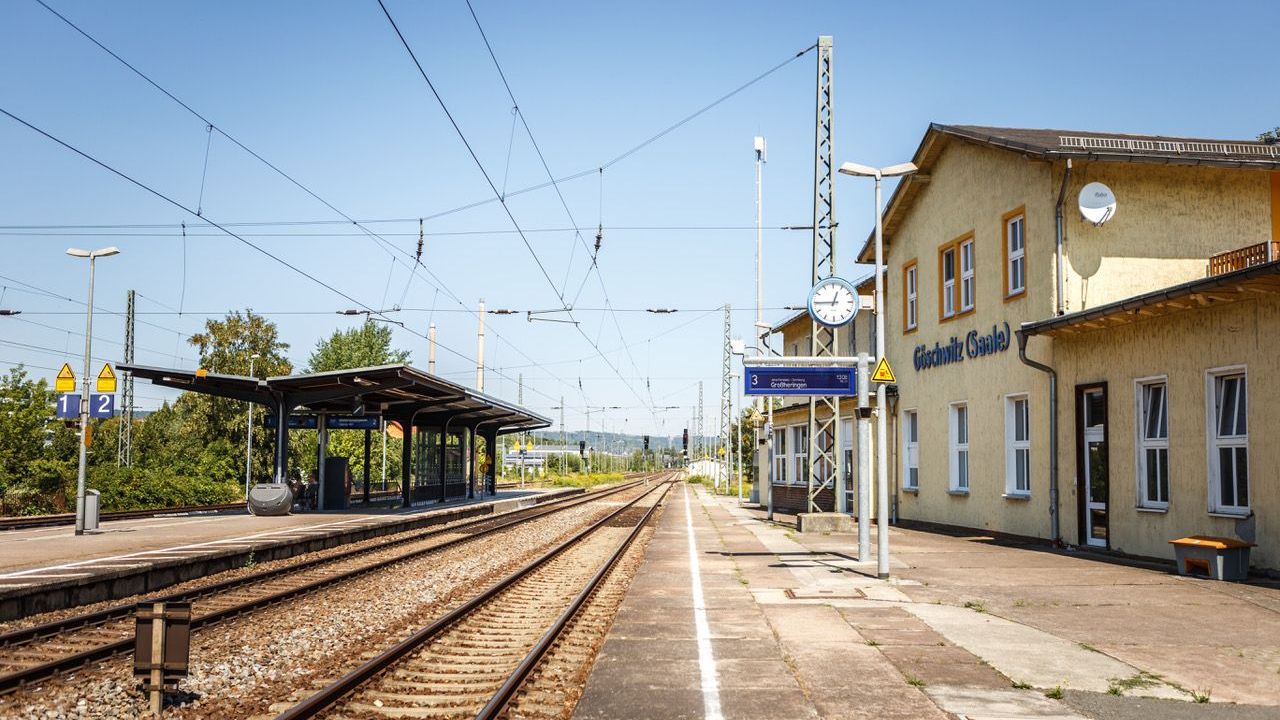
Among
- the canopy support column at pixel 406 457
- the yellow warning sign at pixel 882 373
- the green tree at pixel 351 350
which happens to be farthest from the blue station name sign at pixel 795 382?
the green tree at pixel 351 350

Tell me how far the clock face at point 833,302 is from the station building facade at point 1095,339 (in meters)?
3.42

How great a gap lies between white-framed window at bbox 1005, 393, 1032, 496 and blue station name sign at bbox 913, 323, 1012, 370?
43.1 inches

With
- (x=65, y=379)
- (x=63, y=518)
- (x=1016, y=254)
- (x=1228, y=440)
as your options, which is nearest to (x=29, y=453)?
(x=63, y=518)

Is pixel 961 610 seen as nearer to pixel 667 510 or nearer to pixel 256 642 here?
pixel 256 642

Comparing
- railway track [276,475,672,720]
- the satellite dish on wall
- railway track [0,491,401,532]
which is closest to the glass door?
the satellite dish on wall

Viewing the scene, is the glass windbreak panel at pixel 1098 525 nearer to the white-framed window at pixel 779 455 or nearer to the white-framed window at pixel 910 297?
the white-framed window at pixel 910 297

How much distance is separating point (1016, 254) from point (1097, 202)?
253 cm

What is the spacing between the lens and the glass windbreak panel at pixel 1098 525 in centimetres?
1711

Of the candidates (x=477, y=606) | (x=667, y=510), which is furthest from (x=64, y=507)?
(x=477, y=606)

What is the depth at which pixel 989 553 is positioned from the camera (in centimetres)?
1747

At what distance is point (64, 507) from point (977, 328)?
103ft

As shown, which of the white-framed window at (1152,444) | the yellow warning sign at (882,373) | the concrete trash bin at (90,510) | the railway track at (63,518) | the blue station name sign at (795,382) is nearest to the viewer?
the yellow warning sign at (882,373)

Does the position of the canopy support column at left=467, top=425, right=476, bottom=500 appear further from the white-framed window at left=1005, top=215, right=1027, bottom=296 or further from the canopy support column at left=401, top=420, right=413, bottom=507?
the white-framed window at left=1005, top=215, right=1027, bottom=296

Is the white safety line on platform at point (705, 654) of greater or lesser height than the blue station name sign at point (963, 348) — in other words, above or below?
below
